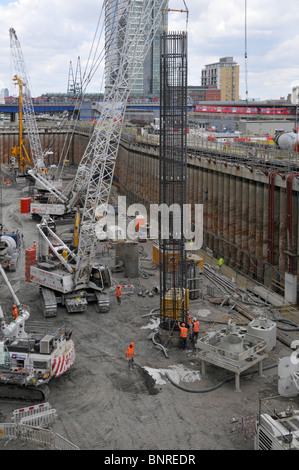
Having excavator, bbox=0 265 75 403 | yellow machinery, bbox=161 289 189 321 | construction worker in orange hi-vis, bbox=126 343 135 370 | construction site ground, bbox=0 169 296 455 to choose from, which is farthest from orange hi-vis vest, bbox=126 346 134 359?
yellow machinery, bbox=161 289 189 321

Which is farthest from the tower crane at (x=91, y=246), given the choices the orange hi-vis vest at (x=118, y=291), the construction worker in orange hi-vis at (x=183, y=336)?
the construction worker in orange hi-vis at (x=183, y=336)

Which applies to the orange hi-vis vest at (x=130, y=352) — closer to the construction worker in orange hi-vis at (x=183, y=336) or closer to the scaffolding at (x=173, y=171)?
the construction worker in orange hi-vis at (x=183, y=336)

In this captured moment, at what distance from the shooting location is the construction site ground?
15.5 m

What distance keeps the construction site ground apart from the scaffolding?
1.84 meters

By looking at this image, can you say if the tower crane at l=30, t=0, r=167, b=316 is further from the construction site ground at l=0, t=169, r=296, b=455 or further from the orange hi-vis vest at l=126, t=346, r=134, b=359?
the orange hi-vis vest at l=126, t=346, r=134, b=359

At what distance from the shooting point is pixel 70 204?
5088cm

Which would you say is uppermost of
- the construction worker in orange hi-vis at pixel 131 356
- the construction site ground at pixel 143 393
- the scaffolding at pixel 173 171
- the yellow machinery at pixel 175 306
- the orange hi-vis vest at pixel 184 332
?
the scaffolding at pixel 173 171

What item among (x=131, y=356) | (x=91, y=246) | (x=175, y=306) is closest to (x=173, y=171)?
(x=175, y=306)

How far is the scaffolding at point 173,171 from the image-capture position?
2234 cm

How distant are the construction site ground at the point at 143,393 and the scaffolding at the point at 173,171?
184 cm

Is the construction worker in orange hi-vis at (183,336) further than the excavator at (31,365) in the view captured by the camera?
Yes

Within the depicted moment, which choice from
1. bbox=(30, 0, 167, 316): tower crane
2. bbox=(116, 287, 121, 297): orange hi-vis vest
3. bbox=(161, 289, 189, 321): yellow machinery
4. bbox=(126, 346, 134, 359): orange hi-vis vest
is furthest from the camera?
bbox=(116, 287, 121, 297): orange hi-vis vest

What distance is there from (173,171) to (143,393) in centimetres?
929

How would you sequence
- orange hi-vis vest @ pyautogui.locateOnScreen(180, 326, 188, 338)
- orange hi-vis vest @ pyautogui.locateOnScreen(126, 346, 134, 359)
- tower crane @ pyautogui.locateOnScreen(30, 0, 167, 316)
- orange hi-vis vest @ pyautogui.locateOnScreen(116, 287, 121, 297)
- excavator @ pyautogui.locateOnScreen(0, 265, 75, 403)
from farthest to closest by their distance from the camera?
orange hi-vis vest @ pyautogui.locateOnScreen(116, 287, 121, 297) → tower crane @ pyautogui.locateOnScreen(30, 0, 167, 316) → orange hi-vis vest @ pyautogui.locateOnScreen(180, 326, 188, 338) → orange hi-vis vest @ pyautogui.locateOnScreen(126, 346, 134, 359) → excavator @ pyautogui.locateOnScreen(0, 265, 75, 403)
